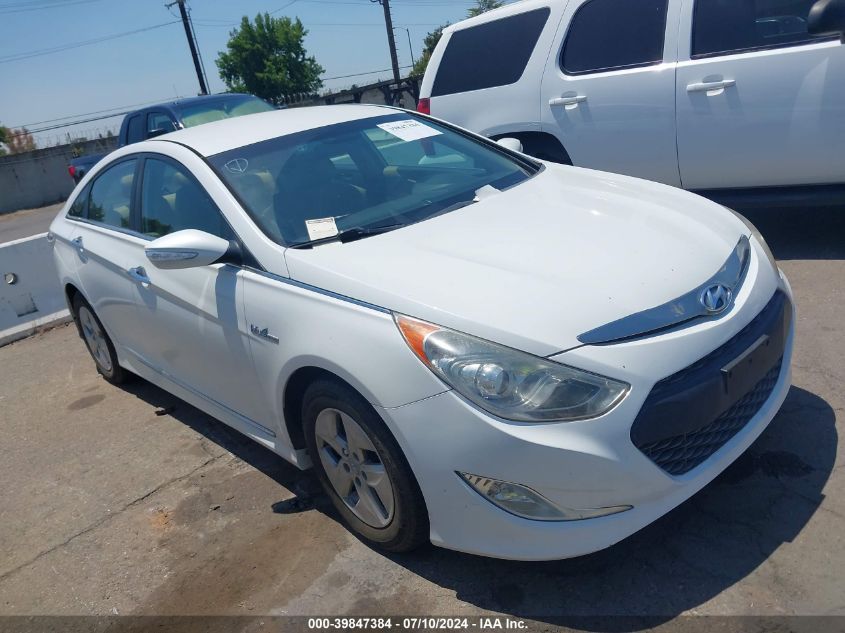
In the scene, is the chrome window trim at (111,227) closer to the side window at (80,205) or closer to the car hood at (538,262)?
the side window at (80,205)

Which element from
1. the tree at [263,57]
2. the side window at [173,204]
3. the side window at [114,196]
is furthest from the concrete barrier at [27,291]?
the tree at [263,57]

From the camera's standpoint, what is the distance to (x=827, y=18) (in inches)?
175

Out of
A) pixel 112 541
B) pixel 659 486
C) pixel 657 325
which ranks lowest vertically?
pixel 112 541

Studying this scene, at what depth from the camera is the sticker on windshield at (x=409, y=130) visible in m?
4.16

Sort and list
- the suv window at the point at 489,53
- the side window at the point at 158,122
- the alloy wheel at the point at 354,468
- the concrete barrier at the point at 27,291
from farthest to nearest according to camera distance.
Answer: the side window at the point at 158,122 < the concrete barrier at the point at 27,291 < the suv window at the point at 489,53 < the alloy wheel at the point at 354,468

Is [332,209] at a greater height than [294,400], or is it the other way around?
[332,209]

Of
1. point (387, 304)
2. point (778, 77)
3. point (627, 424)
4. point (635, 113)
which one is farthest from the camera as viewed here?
point (635, 113)

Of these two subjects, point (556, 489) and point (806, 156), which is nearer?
point (556, 489)

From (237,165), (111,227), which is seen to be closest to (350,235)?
(237,165)

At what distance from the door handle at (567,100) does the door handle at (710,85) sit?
0.81m

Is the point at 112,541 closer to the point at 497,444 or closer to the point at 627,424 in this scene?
the point at 497,444

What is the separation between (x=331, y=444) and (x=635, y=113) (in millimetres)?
3751

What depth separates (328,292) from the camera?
9.59 feet

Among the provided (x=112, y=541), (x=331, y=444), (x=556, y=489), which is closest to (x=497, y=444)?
(x=556, y=489)
